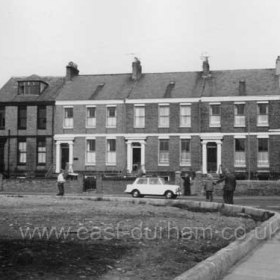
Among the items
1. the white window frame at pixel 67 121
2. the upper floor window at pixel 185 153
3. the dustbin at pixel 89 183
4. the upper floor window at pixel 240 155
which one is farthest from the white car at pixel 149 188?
the white window frame at pixel 67 121

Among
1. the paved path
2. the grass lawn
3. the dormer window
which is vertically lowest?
the paved path

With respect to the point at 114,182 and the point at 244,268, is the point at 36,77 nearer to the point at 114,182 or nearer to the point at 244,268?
→ the point at 114,182

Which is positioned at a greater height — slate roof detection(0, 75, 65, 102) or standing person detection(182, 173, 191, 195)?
slate roof detection(0, 75, 65, 102)

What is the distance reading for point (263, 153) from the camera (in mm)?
39844

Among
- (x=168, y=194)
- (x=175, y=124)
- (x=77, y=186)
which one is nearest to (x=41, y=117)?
(x=77, y=186)

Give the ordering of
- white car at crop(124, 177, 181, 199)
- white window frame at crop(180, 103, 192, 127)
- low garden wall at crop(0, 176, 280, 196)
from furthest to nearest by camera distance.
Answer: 1. white window frame at crop(180, 103, 192, 127)
2. low garden wall at crop(0, 176, 280, 196)
3. white car at crop(124, 177, 181, 199)

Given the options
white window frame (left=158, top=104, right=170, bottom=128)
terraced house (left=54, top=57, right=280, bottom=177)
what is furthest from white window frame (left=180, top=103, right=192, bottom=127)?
white window frame (left=158, top=104, right=170, bottom=128)

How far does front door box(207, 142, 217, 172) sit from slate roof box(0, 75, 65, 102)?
14.1 meters

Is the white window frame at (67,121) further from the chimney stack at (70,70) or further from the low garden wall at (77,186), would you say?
the low garden wall at (77,186)

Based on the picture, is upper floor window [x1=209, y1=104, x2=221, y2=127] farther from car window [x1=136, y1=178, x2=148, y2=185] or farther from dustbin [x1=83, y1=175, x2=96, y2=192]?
car window [x1=136, y1=178, x2=148, y2=185]

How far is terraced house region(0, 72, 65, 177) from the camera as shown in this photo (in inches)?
1738

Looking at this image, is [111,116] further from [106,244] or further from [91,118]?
[106,244]

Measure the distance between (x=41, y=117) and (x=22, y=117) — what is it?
183 cm

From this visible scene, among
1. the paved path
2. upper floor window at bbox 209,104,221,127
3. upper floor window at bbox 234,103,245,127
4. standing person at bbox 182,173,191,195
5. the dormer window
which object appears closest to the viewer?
the paved path
